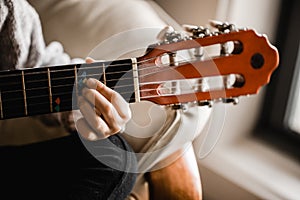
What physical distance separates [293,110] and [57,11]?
61cm

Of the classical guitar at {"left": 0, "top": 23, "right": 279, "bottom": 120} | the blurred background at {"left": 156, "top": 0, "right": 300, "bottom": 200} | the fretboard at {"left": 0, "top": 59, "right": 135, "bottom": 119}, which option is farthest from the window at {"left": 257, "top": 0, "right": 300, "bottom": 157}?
the fretboard at {"left": 0, "top": 59, "right": 135, "bottom": 119}

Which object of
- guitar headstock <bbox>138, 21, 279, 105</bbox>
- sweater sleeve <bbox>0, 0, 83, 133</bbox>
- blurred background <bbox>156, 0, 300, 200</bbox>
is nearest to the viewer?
guitar headstock <bbox>138, 21, 279, 105</bbox>

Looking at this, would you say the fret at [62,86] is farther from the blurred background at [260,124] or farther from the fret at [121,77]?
the blurred background at [260,124]

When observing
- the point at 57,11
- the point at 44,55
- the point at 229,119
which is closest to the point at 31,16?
the point at 44,55

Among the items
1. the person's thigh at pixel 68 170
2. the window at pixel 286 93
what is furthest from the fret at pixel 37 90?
the window at pixel 286 93

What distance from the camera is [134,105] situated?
1.05 meters

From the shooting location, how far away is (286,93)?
1.42 m

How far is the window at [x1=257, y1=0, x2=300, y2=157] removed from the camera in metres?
1.37

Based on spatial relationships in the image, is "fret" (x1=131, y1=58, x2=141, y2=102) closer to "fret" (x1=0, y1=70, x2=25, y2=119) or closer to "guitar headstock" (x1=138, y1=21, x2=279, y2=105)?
"guitar headstock" (x1=138, y1=21, x2=279, y2=105)

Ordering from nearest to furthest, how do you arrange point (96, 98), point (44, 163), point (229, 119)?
point (96, 98)
point (44, 163)
point (229, 119)

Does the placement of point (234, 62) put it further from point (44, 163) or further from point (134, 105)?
point (44, 163)

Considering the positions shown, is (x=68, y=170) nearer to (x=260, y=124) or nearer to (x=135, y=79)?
(x=135, y=79)

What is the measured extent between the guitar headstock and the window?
21.1 inches

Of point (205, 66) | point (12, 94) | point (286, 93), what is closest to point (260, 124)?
point (286, 93)
